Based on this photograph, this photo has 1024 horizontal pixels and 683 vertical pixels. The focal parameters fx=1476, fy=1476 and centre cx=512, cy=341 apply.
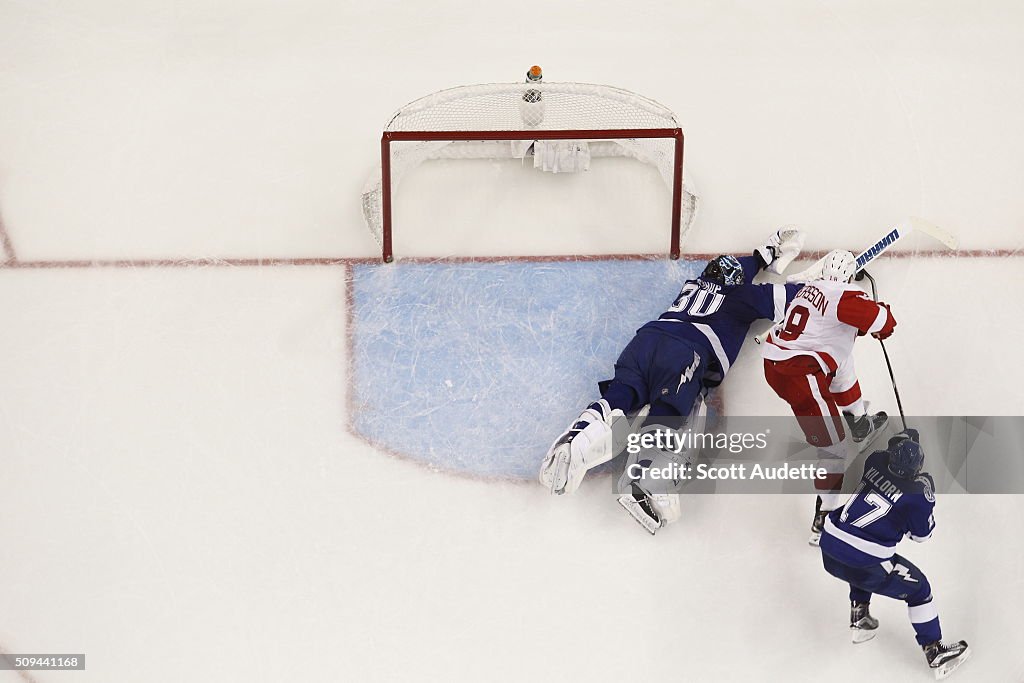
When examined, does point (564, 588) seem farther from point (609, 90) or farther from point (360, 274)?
point (609, 90)

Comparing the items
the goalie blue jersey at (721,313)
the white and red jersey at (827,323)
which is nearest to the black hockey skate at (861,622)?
the white and red jersey at (827,323)

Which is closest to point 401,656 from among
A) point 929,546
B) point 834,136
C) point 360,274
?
point 360,274

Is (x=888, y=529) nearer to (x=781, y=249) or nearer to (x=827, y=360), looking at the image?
(x=827, y=360)

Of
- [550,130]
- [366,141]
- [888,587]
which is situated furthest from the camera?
[366,141]

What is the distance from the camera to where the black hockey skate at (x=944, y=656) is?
4867mm

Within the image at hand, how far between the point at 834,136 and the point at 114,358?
2768 millimetres

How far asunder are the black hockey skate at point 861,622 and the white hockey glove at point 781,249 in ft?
3.90

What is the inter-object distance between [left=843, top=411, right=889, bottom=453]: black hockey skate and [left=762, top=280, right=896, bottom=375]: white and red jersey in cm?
24

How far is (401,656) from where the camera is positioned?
4.93m

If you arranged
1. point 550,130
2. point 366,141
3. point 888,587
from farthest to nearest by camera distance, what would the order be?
point 366,141
point 550,130
point 888,587

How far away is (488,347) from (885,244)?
4.67ft

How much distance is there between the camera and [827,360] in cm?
486

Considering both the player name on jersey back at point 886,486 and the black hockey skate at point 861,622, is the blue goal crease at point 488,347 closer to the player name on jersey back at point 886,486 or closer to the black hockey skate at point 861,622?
the player name on jersey back at point 886,486
